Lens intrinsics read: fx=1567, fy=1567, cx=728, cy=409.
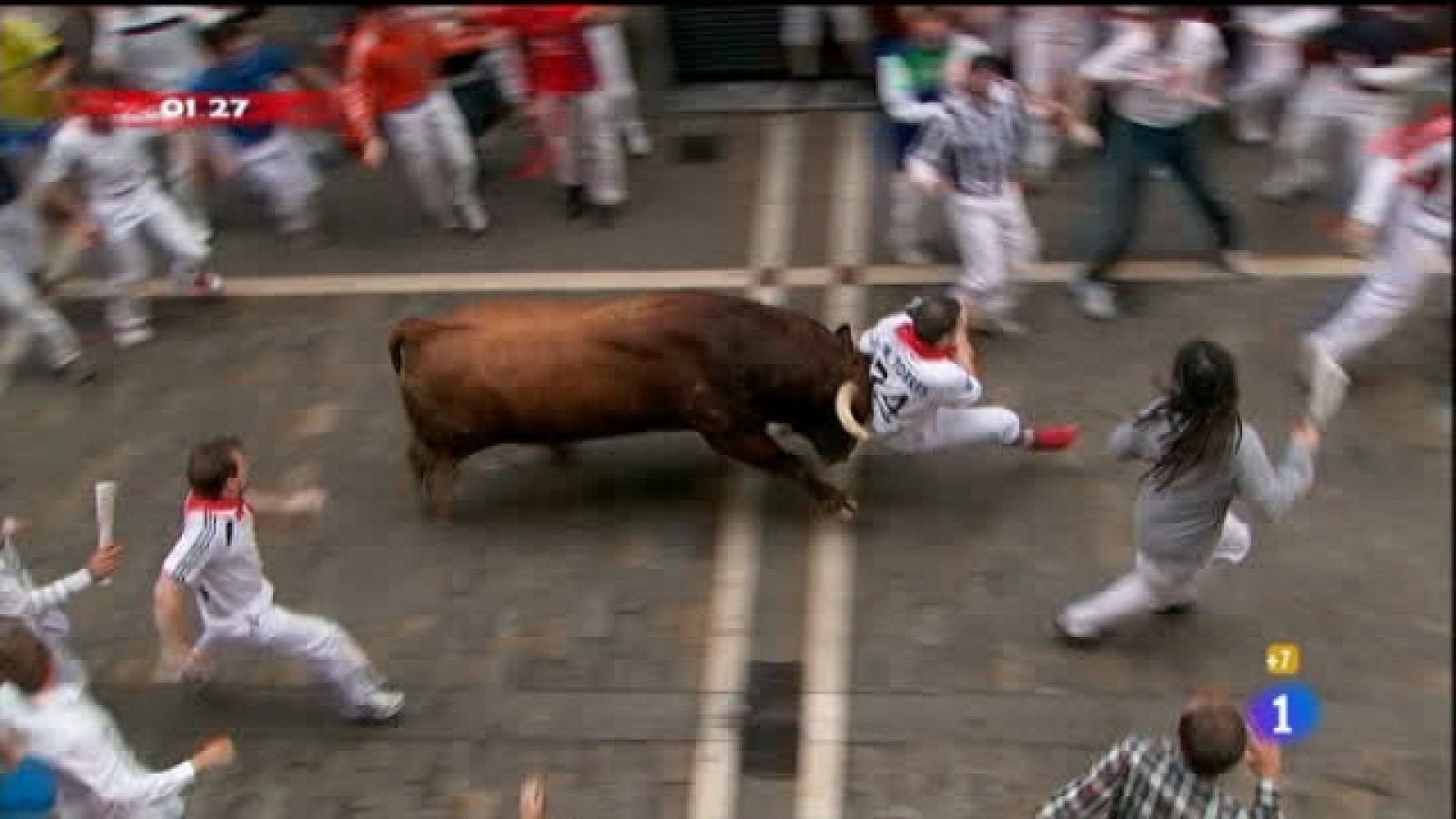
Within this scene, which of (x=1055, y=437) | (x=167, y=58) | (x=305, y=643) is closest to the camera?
(x=305, y=643)

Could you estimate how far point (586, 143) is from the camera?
27.3 feet

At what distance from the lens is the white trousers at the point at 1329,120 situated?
754 cm

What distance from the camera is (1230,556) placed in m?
5.80

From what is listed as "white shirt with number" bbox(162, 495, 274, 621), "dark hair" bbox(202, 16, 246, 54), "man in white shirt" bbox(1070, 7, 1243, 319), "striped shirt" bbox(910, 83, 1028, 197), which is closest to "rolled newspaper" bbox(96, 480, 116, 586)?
"white shirt with number" bbox(162, 495, 274, 621)

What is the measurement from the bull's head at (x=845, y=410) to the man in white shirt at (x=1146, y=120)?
1572 mm

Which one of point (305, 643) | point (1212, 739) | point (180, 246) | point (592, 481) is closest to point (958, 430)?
point (592, 481)

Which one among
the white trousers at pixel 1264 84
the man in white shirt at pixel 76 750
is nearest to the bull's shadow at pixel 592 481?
the man in white shirt at pixel 76 750

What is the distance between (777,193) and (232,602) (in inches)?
161

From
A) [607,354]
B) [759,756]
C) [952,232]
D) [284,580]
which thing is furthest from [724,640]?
[952,232]

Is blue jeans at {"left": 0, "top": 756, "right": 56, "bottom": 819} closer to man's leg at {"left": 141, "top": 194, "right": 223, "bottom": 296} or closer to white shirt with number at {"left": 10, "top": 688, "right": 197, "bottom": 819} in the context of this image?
white shirt with number at {"left": 10, "top": 688, "right": 197, "bottom": 819}

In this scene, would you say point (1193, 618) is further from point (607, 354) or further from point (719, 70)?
point (719, 70)

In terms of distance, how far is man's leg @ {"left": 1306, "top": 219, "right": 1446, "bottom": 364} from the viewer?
22.2 feet

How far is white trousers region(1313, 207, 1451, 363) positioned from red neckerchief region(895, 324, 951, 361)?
6.62ft

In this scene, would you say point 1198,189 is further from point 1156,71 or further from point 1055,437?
point 1055,437
